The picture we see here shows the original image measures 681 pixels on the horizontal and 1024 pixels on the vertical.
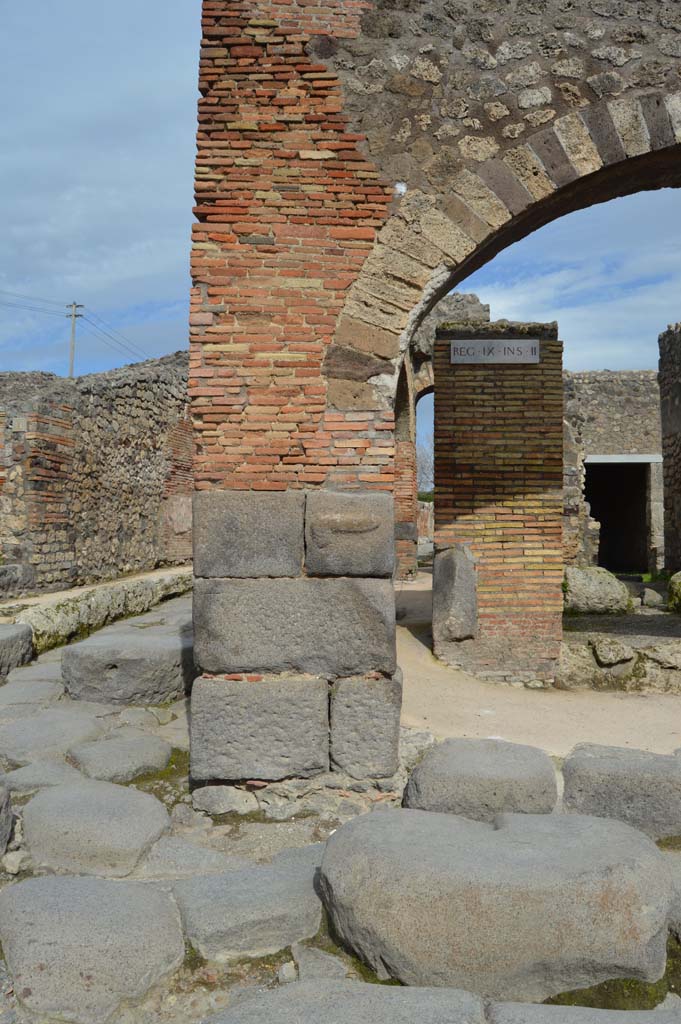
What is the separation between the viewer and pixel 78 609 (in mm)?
7410

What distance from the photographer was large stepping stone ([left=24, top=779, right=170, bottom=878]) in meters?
3.22

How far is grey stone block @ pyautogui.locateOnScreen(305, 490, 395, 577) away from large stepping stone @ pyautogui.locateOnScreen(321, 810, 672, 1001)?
161 cm

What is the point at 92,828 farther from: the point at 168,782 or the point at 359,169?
the point at 359,169

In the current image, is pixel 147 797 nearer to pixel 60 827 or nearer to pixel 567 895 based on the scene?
pixel 60 827

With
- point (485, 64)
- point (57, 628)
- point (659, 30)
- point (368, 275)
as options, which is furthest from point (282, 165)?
point (57, 628)

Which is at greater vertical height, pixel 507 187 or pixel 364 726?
pixel 507 187

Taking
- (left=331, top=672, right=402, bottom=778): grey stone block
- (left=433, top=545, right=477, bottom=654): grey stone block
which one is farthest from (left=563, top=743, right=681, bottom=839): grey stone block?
(left=433, top=545, right=477, bottom=654): grey stone block

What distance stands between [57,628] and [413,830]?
16.8 ft

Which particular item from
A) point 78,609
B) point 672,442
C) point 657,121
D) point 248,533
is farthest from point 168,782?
point 672,442

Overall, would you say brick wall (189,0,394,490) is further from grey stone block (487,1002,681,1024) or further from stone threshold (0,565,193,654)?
stone threshold (0,565,193,654)

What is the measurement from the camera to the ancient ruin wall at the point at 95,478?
30.6ft

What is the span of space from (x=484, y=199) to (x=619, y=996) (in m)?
3.64

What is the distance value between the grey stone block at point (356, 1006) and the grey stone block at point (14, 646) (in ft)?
14.8

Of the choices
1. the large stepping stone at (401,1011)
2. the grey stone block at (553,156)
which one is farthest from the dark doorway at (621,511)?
the large stepping stone at (401,1011)
